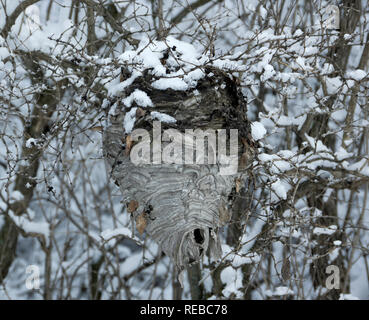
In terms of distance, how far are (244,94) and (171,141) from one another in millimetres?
771

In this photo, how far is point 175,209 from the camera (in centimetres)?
362

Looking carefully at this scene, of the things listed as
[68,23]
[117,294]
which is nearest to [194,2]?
[68,23]

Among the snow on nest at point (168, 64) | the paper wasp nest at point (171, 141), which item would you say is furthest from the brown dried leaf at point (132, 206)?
the snow on nest at point (168, 64)

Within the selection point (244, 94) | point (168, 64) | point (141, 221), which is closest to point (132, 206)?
point (141, 221)

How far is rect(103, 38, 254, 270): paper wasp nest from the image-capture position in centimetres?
354

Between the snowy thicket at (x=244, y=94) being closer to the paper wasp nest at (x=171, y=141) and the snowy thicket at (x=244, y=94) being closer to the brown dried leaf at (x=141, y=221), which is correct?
the paper wasp nest at (x=171, y=141)

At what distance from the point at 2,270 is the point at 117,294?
1.42 metres

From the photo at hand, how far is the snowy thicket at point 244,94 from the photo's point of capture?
12.5 feet

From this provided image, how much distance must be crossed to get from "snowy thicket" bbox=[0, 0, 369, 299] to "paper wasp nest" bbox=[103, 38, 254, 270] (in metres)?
0.02

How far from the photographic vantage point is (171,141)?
140 inches

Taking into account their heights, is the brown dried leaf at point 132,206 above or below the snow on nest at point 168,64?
below

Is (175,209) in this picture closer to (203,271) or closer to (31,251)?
(203,271)

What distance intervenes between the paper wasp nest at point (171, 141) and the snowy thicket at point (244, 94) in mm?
24

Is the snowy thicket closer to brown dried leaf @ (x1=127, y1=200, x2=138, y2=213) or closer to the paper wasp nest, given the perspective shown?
the paper wasp nest
